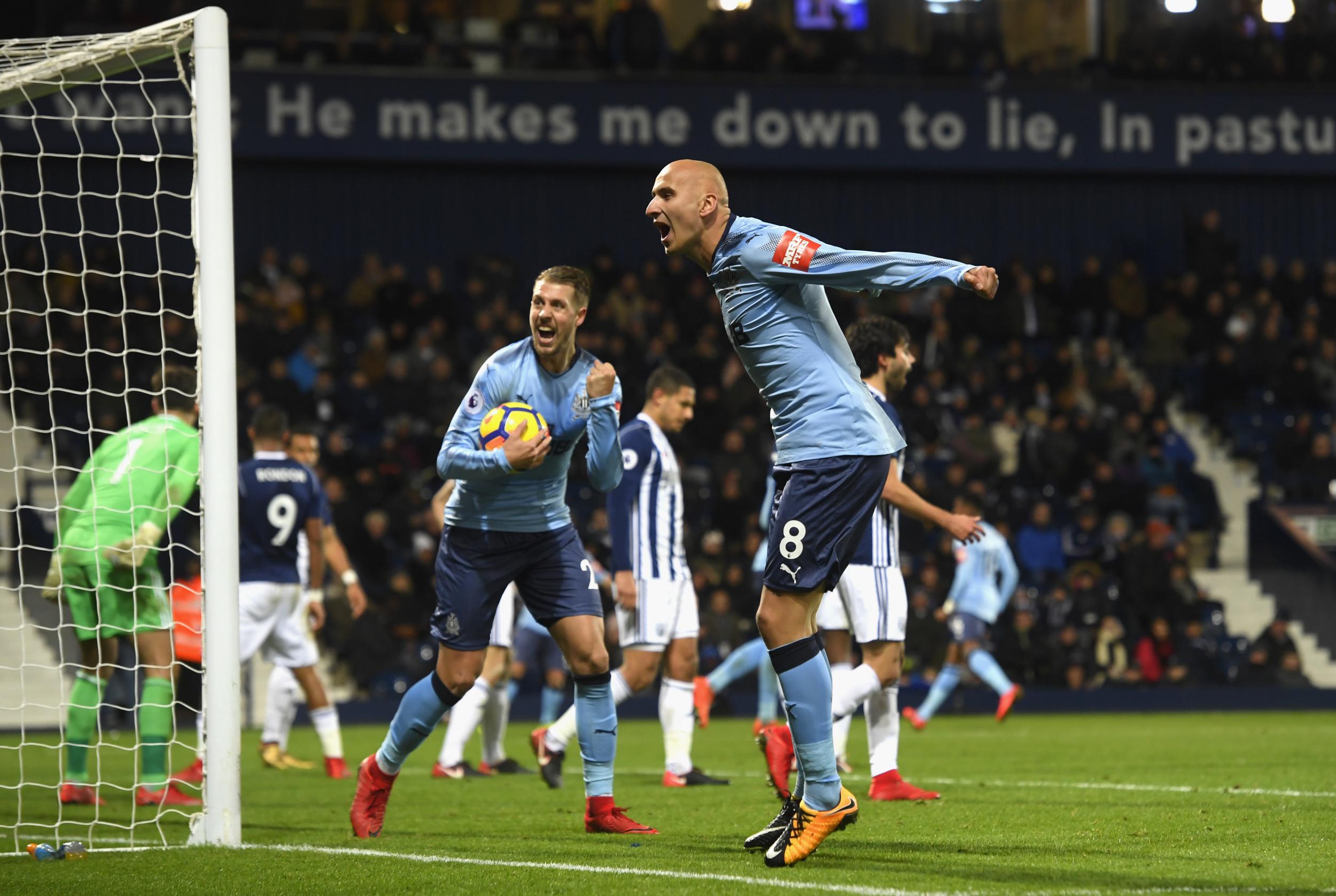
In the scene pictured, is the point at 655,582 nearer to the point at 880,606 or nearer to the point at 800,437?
the point at 880,606

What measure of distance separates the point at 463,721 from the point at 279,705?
5.68ft

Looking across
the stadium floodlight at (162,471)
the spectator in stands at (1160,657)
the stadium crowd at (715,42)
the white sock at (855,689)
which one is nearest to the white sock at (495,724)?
the stadium floodlight at (162,471)

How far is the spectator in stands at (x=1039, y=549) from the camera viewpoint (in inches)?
752

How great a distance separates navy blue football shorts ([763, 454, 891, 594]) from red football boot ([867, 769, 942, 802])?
2.56 meters

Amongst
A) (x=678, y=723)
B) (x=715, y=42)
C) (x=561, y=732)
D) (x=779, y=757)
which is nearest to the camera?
(x=779, y=757)

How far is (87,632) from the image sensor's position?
7.71 m

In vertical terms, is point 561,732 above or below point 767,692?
above

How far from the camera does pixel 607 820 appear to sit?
240 inches

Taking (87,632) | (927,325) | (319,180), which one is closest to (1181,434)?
(927,325)

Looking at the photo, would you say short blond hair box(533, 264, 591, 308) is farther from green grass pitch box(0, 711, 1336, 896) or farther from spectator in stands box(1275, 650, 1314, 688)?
spectator in stands box(1275, 650, 1314, 688)

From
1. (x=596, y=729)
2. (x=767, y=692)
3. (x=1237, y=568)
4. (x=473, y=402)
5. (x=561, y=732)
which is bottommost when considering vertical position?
(x=767, y=692)

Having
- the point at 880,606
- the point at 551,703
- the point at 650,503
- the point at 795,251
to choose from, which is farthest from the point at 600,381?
the point at 551,703

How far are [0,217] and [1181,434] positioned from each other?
725 inches

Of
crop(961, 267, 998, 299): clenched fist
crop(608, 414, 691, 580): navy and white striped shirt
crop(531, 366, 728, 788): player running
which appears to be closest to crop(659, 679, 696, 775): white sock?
crop(531, 366, 728, 788): player running
